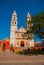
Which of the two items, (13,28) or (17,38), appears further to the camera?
(13,28)

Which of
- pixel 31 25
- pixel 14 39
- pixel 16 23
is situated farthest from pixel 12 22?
pixel 31 25

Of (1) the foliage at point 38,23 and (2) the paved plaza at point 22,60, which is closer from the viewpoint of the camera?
(2) the paved plaza at point 22,60

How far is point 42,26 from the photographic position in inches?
1165

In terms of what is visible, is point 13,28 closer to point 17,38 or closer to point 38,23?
point 17,38

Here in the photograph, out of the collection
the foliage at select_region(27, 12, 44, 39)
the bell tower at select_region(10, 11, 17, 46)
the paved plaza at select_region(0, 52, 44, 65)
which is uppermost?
the bell tower at select_region(10, 11, 17, 46)

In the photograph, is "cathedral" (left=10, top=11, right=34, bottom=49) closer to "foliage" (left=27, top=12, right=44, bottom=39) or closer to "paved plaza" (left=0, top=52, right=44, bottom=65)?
"foliage" (left=27, top=12, right=44, bottom=39)

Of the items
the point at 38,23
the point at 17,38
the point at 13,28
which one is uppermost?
the point at 13,28

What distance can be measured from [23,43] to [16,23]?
9191 mm

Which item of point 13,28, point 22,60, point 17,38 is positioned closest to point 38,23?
point 22,60

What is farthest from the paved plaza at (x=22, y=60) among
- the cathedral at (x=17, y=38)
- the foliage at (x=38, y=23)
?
the cathedral at (x=17, y=38)

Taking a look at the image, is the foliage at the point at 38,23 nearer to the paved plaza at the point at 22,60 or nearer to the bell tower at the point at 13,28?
the paved plaza at the point at 22,60

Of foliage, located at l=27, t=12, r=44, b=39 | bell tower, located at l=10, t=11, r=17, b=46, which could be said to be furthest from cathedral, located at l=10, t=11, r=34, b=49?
foliage, located at l=27, t=12, r=44, b=39

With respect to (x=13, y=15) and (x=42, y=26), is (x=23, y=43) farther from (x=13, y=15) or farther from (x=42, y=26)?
(x=42, y=26)

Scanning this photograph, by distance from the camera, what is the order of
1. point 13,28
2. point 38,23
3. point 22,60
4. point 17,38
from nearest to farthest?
point 22,60
point 38,23
point 17,38
point 13,28
